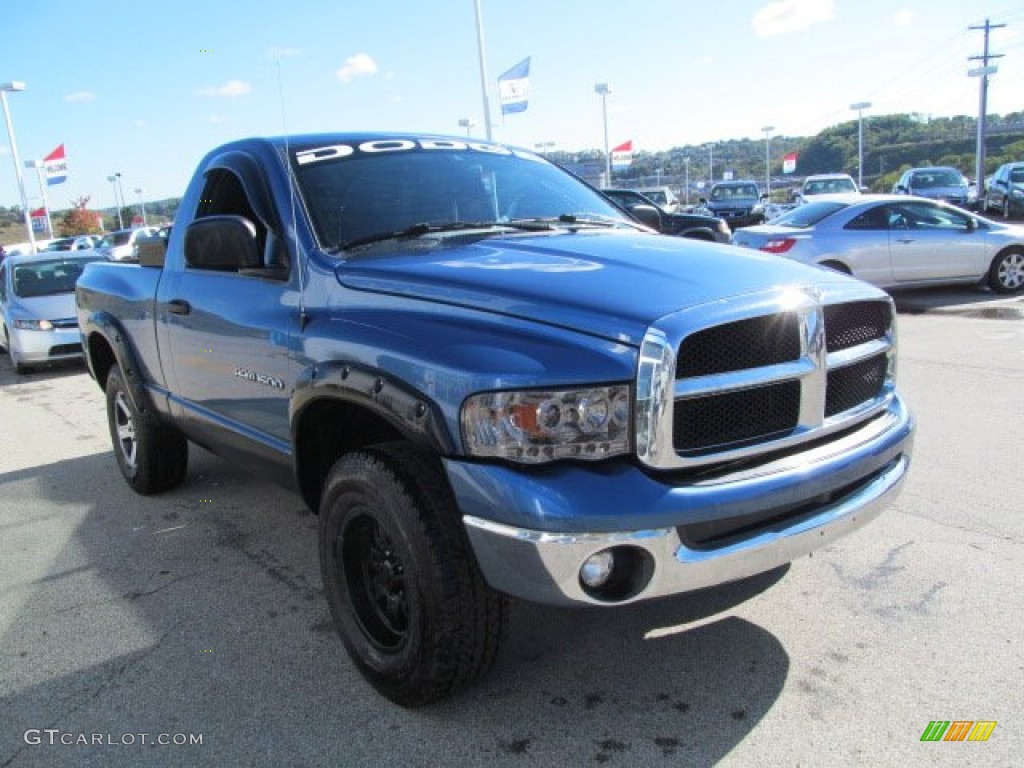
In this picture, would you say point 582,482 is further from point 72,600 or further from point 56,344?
point 56,344

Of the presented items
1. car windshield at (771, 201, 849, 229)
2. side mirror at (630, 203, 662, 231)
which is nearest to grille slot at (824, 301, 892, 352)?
side mirror at (630, 203, 662, 231)

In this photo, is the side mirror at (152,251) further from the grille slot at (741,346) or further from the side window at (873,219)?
the side window at (873,219)

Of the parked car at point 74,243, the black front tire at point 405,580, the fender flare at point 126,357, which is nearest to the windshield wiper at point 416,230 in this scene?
the black front tire at point 405,580

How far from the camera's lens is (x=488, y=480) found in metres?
2.29

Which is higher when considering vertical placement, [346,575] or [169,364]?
[169,364]

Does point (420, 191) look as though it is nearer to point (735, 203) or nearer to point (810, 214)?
point (810, 214)

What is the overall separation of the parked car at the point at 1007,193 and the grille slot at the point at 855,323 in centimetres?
2470

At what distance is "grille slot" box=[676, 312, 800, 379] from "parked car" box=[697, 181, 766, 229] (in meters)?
20.2

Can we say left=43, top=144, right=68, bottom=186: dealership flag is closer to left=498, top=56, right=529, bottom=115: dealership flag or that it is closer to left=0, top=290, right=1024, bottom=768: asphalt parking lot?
left=498, top=56, right=529, bottom=115: dealership flag

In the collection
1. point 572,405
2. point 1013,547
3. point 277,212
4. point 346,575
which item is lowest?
point 1013,547

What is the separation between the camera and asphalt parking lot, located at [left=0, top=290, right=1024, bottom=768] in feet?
8.43

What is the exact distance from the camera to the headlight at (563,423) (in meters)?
2.29

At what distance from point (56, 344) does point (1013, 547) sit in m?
11.0

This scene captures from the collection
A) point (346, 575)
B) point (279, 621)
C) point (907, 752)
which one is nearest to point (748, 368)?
point (907, 752)
